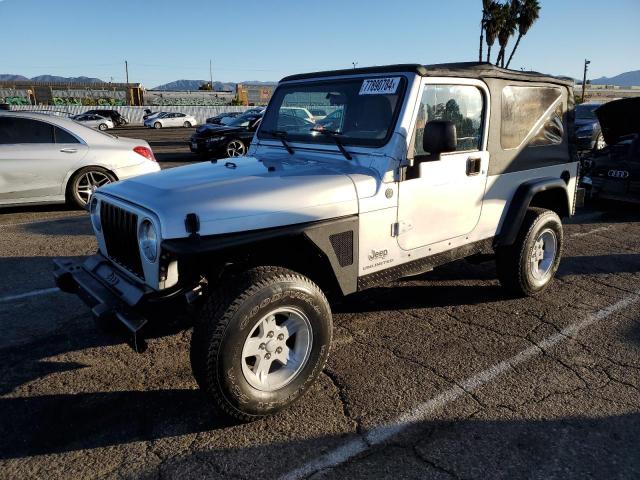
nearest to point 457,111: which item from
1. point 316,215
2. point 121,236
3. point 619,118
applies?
point 316,215

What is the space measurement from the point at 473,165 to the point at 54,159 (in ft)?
20.7

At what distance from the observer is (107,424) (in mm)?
2727

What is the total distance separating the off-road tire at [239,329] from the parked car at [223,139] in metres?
12.0

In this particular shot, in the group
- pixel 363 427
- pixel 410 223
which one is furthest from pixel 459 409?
pixel 410 223

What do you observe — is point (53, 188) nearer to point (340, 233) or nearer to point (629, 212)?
point (340, 233)

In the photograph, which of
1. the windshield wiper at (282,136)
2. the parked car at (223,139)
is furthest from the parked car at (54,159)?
the parked car at (223,139)

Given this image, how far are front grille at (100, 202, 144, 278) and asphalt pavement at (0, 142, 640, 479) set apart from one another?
0.57m

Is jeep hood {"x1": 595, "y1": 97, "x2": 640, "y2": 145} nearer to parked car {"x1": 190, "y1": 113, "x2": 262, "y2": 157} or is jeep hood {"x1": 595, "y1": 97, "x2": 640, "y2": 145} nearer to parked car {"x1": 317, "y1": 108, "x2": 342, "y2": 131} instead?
parked car {"x1": 317, "y1": 108, "x2": 342, "y2": 131}

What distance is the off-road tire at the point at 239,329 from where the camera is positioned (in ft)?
8.18

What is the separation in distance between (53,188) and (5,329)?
417cm

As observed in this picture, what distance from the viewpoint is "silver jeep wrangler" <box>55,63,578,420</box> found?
2.60 metres

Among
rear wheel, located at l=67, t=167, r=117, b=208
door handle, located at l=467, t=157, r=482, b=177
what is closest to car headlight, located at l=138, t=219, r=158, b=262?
door handle, located at l=467, t=157, r=482, b=177

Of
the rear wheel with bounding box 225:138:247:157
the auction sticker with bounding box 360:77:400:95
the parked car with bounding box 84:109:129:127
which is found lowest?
the rear wheel with bounding box 225:138:247:157

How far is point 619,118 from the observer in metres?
7.65
